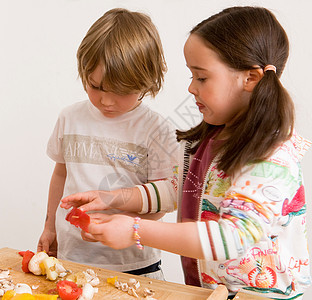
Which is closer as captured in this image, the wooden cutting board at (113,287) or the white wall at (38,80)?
the wooden cutting board at (113,287)

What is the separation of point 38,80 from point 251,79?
104cm

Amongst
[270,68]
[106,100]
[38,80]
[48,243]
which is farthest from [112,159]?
[38,80]

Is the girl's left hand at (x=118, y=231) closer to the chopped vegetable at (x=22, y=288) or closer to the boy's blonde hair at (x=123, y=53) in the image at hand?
the chopped vegetable at (x=22, y=288)

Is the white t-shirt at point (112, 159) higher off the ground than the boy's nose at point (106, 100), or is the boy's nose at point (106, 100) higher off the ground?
the boy's nose at point (106, 100)

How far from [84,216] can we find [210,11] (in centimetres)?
77

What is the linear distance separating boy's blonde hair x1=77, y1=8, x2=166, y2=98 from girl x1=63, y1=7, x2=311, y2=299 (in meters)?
0.15

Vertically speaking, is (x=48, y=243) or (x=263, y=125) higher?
(x=263, y=125)

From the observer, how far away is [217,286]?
0.69 metres

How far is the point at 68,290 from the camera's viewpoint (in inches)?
25.0

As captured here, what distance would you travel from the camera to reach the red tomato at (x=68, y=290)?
0.63 meters

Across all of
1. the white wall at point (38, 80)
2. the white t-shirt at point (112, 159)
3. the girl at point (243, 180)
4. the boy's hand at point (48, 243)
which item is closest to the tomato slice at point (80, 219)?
the girl at point (243, 180)

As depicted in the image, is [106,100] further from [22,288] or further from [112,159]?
[22,288]

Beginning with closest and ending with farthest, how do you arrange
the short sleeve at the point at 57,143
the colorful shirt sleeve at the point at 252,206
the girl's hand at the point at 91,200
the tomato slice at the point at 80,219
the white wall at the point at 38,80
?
the colorful shirt sleeve at the point at 252,206, the tomato slice at the point at 80,219, the girl's hand at the point at 91,200, the short sleeve at the point at 57,143, the white wall at the point at 38,80

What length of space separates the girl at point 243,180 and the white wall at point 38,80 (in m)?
0.58
